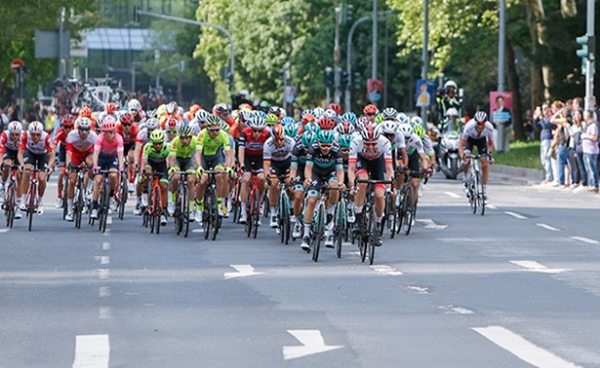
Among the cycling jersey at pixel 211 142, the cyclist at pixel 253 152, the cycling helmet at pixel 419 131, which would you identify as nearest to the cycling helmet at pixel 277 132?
the cyclist at pixel 253 152

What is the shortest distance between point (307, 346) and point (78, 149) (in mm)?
14861

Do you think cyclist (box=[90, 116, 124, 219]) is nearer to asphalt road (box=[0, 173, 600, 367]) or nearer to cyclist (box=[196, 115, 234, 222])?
asphalt road (box=[0, 173, 600, 367])

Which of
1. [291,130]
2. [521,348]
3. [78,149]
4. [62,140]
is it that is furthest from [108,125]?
[521,348]

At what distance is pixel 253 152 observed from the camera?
25.2 m

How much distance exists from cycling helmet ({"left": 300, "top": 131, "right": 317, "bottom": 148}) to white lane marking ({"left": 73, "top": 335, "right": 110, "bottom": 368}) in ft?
26.8

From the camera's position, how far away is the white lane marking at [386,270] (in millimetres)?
18656

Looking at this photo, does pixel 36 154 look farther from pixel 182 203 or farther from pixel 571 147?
pixel 571 147

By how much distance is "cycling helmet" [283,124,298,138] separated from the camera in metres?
23.9

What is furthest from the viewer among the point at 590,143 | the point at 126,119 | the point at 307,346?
the point at 590,143

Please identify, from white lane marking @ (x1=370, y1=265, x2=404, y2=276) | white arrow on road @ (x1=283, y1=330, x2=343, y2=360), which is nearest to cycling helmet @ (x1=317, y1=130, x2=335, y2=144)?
white lane marking @ (x1=370, y1=265, x2=404, y2=276)

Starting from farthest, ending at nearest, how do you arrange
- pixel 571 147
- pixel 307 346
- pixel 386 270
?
1. pixel 571 147
2. pixel 386 270
3. pixel 307 346

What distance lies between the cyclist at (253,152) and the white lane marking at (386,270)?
18.6 feet

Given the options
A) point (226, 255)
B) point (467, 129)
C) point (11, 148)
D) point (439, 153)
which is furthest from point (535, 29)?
point (226, 255)

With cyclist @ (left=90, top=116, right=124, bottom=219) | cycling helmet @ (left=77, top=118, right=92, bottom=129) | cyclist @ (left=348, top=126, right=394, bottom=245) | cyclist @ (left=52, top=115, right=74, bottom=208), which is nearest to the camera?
cyclist @ (left=348, top=126, right=394, bottom=245)
